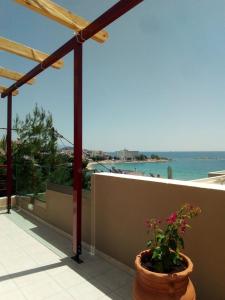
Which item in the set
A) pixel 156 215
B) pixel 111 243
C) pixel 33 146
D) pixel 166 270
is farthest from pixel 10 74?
pixel 166 270

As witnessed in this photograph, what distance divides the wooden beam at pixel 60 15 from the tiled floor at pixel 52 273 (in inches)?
116

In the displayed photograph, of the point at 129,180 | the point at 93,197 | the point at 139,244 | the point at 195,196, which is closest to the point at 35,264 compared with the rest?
the point at 93,197

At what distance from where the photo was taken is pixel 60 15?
324 cm

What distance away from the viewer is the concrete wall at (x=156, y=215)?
2203 mm

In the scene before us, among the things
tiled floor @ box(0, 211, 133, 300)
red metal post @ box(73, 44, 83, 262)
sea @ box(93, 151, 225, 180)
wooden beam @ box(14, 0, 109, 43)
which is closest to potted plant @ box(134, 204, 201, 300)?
tiled floor @ box(0, 211, 133, 300)

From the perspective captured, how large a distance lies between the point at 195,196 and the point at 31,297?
187 centimetres

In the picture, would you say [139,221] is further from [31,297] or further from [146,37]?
[146,37]

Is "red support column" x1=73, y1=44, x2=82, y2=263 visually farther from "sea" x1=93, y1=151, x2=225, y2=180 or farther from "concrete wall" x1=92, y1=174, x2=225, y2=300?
"sea" x1=93, y1=151, x2=225, y2=180

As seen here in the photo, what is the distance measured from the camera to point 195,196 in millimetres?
2357

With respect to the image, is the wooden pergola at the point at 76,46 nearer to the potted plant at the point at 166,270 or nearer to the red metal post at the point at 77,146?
the red metal post at the point at 77,146

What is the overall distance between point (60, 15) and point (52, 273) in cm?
314

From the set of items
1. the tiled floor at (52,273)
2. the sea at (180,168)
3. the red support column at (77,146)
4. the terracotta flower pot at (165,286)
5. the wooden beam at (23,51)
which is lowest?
the sea at (180,168)

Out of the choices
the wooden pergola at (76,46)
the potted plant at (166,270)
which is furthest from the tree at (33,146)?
the potted plant at (166,270)

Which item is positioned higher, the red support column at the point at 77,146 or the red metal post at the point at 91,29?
the red metal post at the point at 91,29
